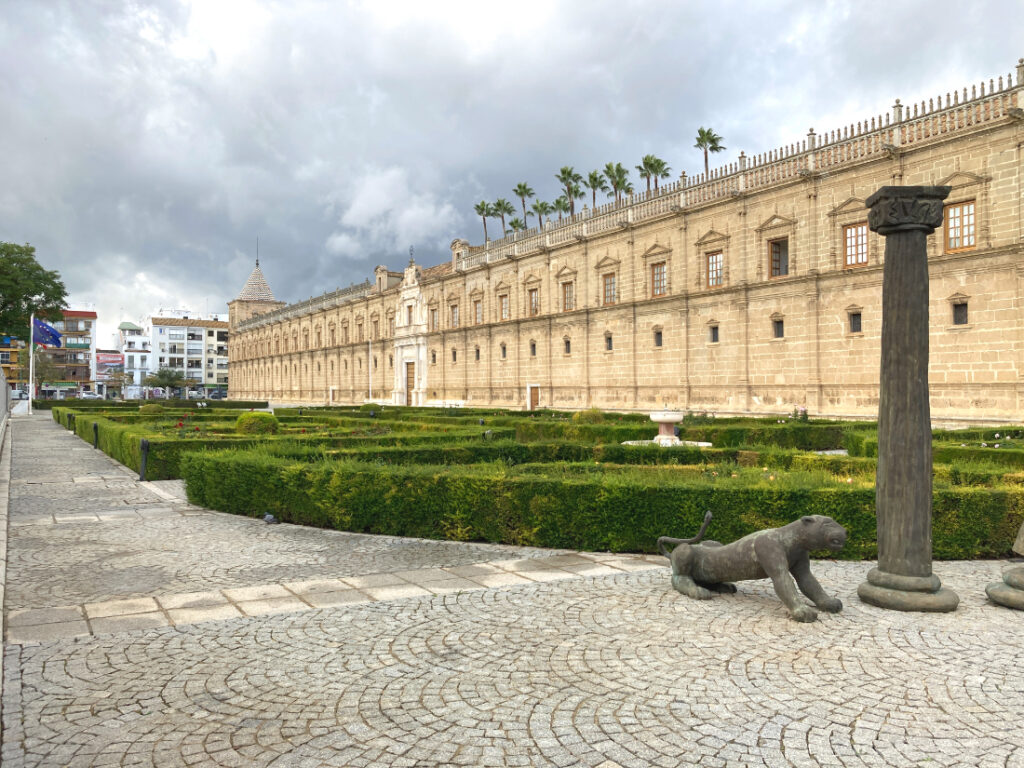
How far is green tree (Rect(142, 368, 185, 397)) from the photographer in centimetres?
10394

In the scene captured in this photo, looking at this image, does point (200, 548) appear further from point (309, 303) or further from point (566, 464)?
point (309, 303)

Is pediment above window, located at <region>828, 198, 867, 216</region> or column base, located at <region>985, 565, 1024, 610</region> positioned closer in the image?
column base, located at <region>985, 565, 1024, 610</region>

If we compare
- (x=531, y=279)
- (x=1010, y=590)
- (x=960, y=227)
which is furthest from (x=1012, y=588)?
(x=531, y=279)

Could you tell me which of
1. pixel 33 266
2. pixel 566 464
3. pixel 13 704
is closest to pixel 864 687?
pixel 13 704

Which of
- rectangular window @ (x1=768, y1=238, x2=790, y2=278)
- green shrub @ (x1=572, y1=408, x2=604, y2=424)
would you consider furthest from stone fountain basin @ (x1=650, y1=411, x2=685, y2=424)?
rectangular window @ (x1=768, y1=238, x2=790, y2=278)

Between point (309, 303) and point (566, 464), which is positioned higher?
point (309, 303)

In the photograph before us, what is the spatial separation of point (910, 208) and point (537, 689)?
4983mm

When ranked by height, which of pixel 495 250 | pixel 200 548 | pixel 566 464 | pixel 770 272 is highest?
pixel 495 250

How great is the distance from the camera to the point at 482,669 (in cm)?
441

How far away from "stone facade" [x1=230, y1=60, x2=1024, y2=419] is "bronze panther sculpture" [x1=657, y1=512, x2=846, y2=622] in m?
20.7

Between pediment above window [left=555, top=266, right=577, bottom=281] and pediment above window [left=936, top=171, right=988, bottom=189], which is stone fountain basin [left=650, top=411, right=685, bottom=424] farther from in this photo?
pediment above window [left=555, top=266, right=577, bottom=281]

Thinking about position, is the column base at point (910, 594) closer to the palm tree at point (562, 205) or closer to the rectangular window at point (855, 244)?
the rectangular window at point (855, 244)

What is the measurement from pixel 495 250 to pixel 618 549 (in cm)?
4090

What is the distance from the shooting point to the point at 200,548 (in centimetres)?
820
